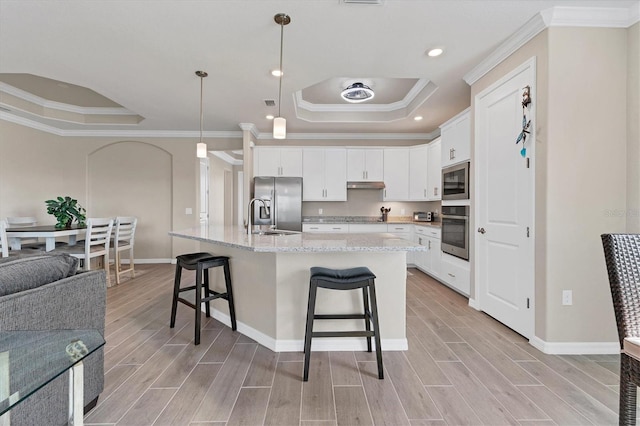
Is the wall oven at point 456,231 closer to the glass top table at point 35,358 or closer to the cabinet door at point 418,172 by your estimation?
the cabinet door at point 418,172

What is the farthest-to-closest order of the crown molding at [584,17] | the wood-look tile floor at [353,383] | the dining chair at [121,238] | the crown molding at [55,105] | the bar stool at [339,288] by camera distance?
the crown molding at [55,105] → the dining chair at [121,238] → the crown molding at [584,17] → the bar stool at [339,288] → the wood-look tile floor at [353,383]

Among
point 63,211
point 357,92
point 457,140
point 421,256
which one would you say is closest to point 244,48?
point 357,92

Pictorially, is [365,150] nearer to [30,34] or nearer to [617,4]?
[617,4]

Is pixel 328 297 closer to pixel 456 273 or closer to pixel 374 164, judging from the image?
pixel 456 273

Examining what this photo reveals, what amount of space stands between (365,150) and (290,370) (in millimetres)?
4221

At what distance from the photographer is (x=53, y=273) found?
1437 mm

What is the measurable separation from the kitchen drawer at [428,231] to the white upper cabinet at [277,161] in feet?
7.41

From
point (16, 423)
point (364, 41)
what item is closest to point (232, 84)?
point (364, 41)

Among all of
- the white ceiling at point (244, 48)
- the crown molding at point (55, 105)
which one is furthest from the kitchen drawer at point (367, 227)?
the crown molding at point (55, 105)

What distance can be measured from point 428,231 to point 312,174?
221cm

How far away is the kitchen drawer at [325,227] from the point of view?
5.13 meters

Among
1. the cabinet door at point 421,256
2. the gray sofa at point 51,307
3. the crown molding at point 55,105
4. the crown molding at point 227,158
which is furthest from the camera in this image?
the crown molding at point 227,158

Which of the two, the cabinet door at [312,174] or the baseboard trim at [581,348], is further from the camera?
the cabinet door at [312,174]

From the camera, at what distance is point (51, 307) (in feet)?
4.32
